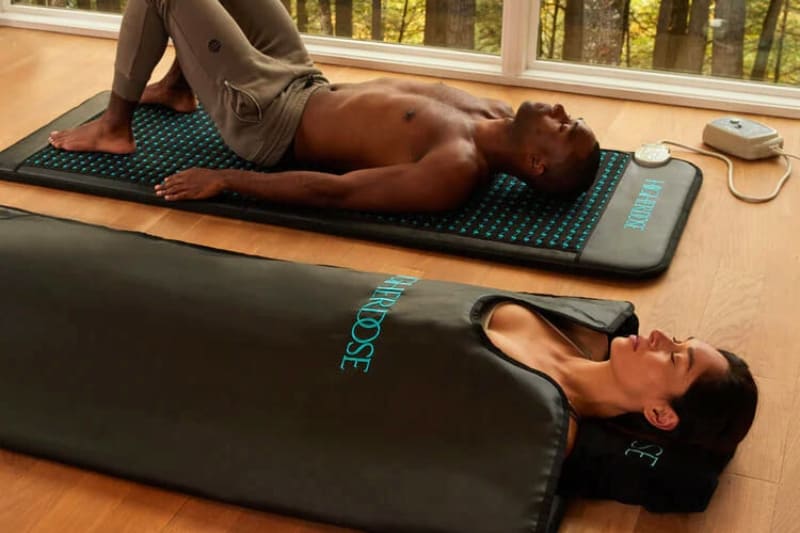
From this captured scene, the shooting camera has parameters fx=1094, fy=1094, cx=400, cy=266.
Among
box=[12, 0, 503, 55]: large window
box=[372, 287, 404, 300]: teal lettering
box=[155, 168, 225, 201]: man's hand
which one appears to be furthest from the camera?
box=[12, 0, 503, 55]: large window

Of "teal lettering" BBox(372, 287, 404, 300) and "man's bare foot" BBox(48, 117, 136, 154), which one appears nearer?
"teal lettering" BBox(372, 287, 404, 300)

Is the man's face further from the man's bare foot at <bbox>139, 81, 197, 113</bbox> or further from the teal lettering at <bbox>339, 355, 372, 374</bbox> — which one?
the man's bare foot at <bbox>139, 81, 197, 113</bbox>

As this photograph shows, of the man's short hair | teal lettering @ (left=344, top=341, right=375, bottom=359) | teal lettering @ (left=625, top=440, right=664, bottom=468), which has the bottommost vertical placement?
teal lettering @ (left=625, top=440, right=664, bottom=468)

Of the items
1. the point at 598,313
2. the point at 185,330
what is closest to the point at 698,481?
the point at 598,313

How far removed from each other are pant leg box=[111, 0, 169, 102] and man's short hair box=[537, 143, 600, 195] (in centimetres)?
99

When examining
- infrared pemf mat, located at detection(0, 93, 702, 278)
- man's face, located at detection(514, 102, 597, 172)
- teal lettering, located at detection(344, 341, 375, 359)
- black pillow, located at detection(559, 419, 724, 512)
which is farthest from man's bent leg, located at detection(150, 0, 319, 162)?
black pillow, located at detection(559, 419, 724, 512)

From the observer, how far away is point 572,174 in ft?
7.89

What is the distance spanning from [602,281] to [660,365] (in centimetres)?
60

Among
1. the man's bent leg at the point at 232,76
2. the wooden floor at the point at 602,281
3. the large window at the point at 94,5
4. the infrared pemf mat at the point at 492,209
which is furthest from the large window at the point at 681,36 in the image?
the large window at the point at 94,5

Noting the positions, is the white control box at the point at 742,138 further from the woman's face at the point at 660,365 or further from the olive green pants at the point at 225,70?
the woman's face at the point at 660,365

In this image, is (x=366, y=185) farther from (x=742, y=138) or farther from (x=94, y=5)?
(x=94, y=5)

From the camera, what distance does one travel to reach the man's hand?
2523mm

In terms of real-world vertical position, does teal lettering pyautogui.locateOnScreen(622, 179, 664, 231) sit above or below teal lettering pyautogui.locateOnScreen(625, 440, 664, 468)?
above

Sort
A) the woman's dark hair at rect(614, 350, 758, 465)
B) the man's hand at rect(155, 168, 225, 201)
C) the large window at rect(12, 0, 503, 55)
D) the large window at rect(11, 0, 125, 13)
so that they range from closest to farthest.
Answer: the woman's dark hair at rect(614, 350, 758, 465) < the man's hand at rect(155, 168, 225, 201) < the large window at rect(12, 0, 503, 55) < the large window at rect(11, 0, 125, 13)
